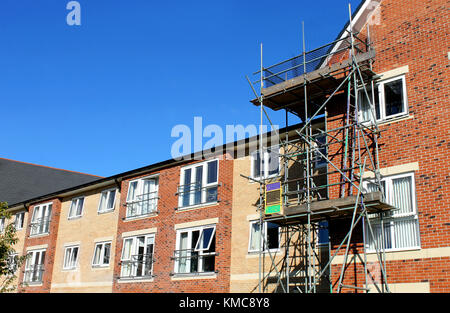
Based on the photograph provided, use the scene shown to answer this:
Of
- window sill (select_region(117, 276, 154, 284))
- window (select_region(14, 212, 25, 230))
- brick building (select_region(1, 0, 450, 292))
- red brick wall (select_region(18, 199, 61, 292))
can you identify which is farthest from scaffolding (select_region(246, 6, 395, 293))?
window (select_region(14, 212, 25, 230))

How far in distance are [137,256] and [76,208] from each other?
6.93 meters

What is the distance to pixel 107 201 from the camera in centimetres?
2480

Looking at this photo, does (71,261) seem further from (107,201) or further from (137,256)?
(137,256)

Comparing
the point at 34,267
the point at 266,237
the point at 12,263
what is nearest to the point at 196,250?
the point at 266,237

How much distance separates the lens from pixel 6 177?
125 ft

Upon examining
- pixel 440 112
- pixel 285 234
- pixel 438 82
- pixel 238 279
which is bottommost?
pixel 238 279

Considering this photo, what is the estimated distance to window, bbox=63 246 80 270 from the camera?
83.1 ft

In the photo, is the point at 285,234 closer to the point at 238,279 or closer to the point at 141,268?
the point at 238,279

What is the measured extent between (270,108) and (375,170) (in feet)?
16.7

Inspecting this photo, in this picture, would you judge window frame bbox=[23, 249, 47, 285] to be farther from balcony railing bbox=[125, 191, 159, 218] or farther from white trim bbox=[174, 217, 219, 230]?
white trim bbox=[174, 217, 219, 230]

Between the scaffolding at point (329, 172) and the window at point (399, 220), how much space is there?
5.1 inches

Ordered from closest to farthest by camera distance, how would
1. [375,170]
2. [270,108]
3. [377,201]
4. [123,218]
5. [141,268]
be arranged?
[377,201] → [375,170] → [270,108] → [141,268] → [123,218]
